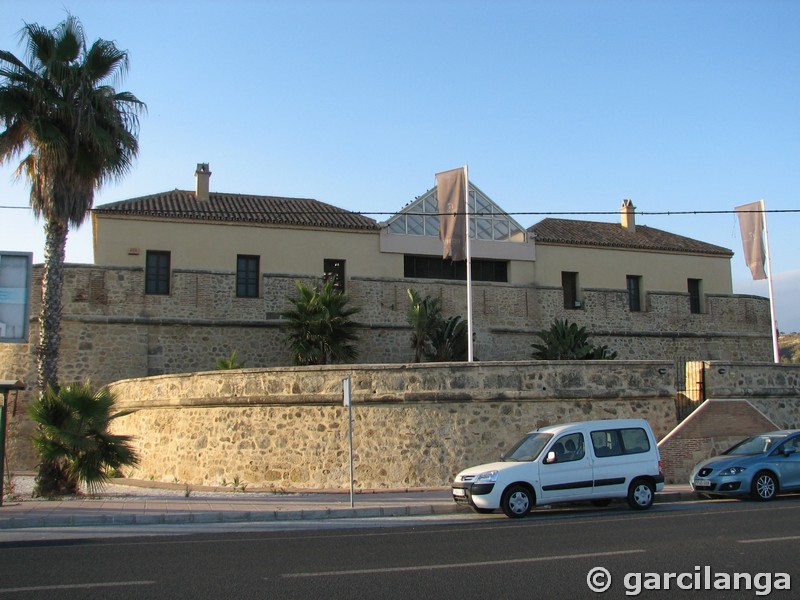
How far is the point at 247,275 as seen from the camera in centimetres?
3105

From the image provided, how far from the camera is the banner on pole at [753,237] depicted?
94.3 ft

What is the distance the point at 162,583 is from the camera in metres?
8.35

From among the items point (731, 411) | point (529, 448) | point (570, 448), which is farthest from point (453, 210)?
point (570, 448)

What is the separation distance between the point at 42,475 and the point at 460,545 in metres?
11.0

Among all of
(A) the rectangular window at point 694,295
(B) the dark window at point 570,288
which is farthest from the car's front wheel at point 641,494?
(A) the rectangular window at point 694,295

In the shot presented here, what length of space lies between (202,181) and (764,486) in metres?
23.6

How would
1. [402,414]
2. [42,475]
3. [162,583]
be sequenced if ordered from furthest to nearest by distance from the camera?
[402,414], [42,475], [162,583]

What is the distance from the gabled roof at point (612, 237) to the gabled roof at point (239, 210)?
8585 mm

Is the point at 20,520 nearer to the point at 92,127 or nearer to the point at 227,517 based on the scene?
the point at 227,517

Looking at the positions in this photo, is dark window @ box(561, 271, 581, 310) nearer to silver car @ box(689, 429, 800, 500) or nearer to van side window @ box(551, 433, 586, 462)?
silver car @ box(689, 429, 800, 500)

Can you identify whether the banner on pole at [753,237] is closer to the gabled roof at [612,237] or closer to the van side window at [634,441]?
the gabled roof at [612,237]

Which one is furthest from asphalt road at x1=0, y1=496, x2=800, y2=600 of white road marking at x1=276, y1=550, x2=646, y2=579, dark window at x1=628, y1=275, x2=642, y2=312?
dark window at x1=628, y1=275, x2=642, y2=312

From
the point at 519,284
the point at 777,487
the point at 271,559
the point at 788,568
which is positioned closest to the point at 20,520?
the point at 271,559

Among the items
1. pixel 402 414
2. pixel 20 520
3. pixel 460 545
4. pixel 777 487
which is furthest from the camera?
pixel 402 414
